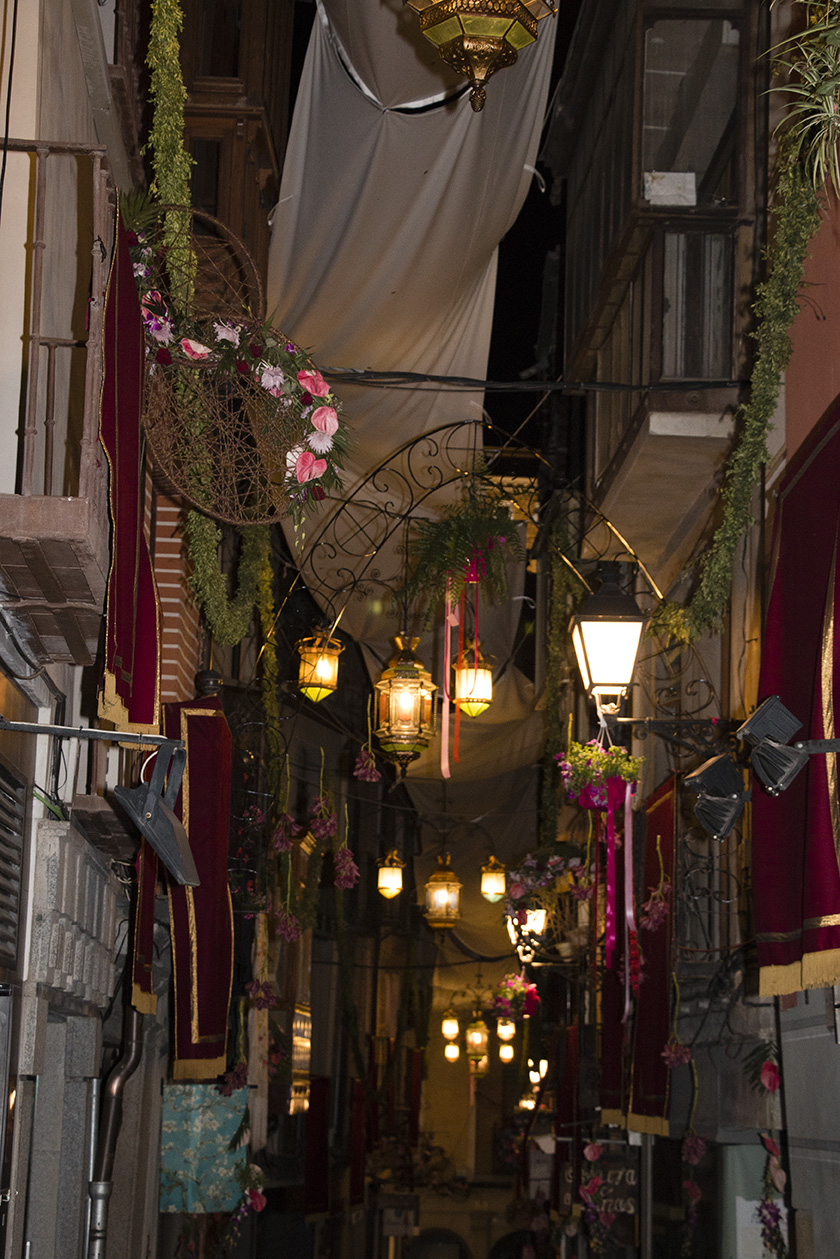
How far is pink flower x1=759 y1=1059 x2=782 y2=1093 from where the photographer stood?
770cm

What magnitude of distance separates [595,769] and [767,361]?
3468 millimetres

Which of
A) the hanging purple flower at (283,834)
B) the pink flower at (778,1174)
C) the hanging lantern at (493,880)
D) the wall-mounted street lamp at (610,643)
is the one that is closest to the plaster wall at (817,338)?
the wall-mounted street lamp at (610,643)

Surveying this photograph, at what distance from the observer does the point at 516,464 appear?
18297mm

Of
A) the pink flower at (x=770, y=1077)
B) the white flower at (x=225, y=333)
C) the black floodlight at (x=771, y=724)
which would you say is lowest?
the pink flower at (x=770, y=1077)

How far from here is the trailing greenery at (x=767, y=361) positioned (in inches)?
230

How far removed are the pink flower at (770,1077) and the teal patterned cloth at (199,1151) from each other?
5.31 meters

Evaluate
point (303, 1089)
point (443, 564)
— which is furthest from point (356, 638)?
point (303, 1089)

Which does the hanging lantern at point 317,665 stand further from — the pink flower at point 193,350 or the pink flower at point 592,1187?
the pink flower at point 193,350

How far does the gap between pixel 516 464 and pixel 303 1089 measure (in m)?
11.0

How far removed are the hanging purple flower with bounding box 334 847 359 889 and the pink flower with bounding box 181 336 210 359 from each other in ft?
23.5

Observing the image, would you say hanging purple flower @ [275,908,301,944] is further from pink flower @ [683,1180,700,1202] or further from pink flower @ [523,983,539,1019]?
pink flower @ [523,983,539,1019]

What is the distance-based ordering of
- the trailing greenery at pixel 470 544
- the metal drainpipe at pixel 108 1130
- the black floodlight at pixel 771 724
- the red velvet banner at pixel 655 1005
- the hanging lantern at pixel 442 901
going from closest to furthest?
the black floodlight at pixel 771 724
the metal drainpipe at pixel 108 1130
the red velvet banner at pixel 655 1005
the trailing greenery at pixel 470 544
the hanging lantern at pixel 442 901

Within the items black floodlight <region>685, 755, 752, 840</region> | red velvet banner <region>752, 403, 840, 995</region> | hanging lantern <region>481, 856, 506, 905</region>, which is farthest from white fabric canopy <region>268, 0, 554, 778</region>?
hanging lantern <region>481, 856, 506, 905</region>

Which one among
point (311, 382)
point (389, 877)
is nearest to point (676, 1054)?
point (311, 382)
